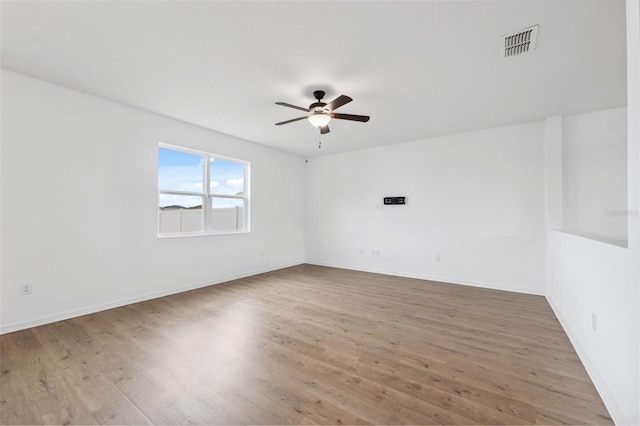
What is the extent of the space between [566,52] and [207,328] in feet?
14.4

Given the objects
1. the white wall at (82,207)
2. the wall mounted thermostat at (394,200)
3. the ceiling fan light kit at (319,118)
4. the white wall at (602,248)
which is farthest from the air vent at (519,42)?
the white wall at (82,207)

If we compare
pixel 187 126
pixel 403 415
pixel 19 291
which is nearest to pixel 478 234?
pixel 403 415

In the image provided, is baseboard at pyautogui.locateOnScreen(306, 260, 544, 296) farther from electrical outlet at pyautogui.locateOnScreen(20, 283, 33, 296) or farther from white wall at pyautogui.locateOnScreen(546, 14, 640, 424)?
electrical outlet at pyautogui.locateOnScreen(20, 283, 33, 296)

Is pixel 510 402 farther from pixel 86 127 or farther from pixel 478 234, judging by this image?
pixel 86 127

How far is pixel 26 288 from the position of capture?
9.23 ft

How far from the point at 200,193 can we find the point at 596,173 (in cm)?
604

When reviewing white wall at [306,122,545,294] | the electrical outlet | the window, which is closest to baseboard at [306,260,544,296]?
white wall at [306,122,545,294]

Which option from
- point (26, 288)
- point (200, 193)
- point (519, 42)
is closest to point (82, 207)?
point (26, 288)

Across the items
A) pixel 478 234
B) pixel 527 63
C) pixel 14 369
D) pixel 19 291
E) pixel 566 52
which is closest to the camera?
pixel 14 369

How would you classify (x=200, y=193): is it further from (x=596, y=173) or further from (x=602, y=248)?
(x=596, y=173)

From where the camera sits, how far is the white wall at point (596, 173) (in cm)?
358

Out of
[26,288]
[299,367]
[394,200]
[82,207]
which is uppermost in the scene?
[394,200]

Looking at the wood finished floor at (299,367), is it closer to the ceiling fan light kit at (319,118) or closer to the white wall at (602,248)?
the white wall at (602,248)

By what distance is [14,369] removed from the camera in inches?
81.4
